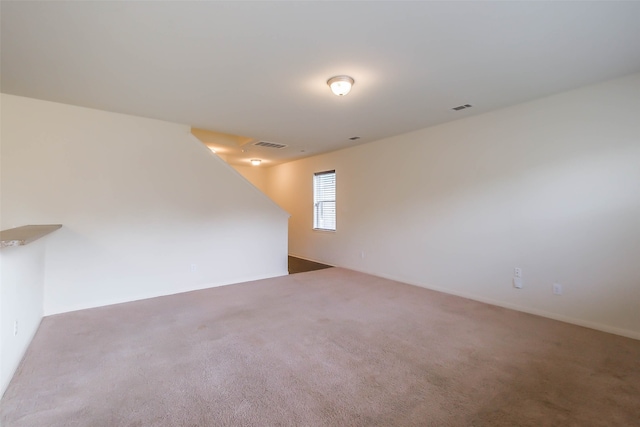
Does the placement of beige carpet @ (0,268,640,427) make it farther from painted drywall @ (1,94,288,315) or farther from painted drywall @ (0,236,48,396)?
painted drywall @ (1,94,288,315)

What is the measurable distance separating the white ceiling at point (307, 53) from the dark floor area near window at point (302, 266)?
11.0 ft

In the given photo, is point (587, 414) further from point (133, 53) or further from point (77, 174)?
point (77, 174)

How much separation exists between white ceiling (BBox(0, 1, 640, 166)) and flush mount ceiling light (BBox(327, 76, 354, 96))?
108 mm

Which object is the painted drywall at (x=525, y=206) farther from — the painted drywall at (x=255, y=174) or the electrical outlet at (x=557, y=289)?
the painted drywall at (x=255, y=174)

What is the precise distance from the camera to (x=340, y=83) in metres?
2.68

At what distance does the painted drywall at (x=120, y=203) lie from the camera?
10.4ft

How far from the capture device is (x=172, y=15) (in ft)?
6.03

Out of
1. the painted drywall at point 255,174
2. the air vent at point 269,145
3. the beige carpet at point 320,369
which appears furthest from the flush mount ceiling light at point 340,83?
the painted drywall at point 255,174

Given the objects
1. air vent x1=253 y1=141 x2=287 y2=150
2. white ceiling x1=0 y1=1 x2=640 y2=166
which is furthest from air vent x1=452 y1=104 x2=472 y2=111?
Answer: air vent x1=253 y1=141 x2=287 y2=150

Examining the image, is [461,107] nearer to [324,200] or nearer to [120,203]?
[324,200]

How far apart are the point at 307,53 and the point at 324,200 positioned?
13.9 feet

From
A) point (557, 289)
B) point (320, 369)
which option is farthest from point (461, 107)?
point (320, 369)

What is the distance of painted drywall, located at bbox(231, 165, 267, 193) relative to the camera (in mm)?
7918

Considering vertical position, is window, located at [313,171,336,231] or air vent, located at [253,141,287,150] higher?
air vent, located at [253,141,287,150]
